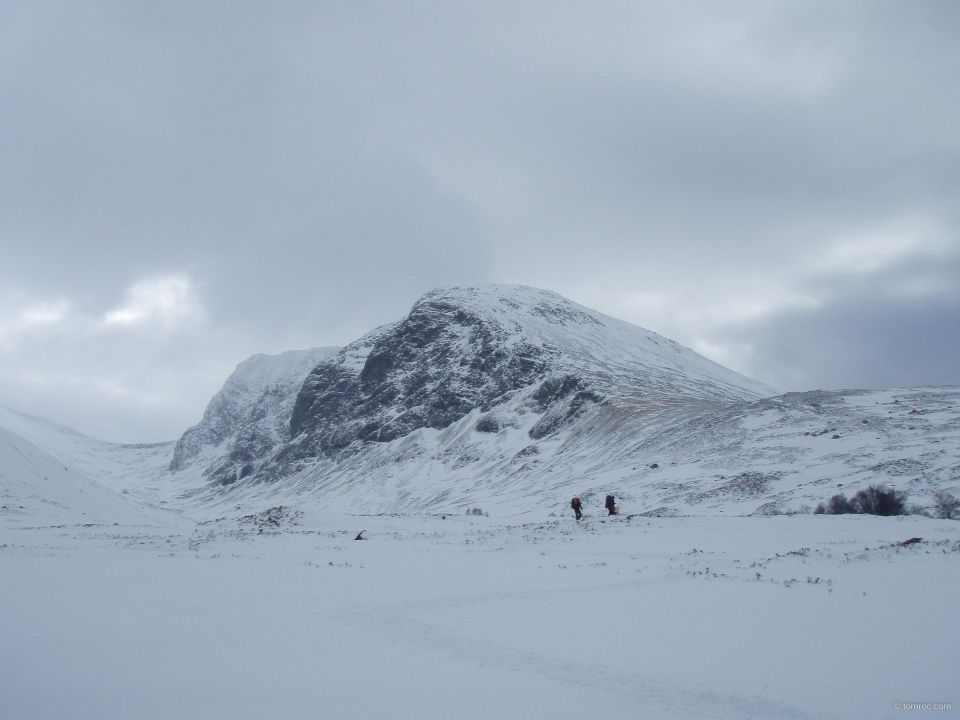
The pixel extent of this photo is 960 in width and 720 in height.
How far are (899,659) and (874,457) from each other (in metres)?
37.3

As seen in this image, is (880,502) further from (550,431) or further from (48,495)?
(550,431)

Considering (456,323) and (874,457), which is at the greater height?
(456,323)

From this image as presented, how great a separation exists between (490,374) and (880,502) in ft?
334

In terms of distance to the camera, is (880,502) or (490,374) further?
(490,374)

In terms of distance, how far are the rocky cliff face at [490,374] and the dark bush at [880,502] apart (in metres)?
62.0

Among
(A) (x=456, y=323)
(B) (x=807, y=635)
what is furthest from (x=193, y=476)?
(B) (x=807, y=635)

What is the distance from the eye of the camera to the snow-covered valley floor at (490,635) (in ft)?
18.4

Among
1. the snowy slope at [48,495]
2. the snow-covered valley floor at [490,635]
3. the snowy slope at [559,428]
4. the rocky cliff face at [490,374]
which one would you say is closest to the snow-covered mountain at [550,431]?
the snowy slope at [559,428]

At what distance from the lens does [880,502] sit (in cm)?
2692

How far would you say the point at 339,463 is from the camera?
12488 centimetres

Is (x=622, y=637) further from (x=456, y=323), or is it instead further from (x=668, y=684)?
(x=456, y=323)

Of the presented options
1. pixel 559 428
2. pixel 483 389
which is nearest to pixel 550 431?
pixel 559 428

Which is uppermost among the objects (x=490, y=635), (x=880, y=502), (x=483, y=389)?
(x=483, y=389)

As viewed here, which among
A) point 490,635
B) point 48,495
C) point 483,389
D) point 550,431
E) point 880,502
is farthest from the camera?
point 483,389
